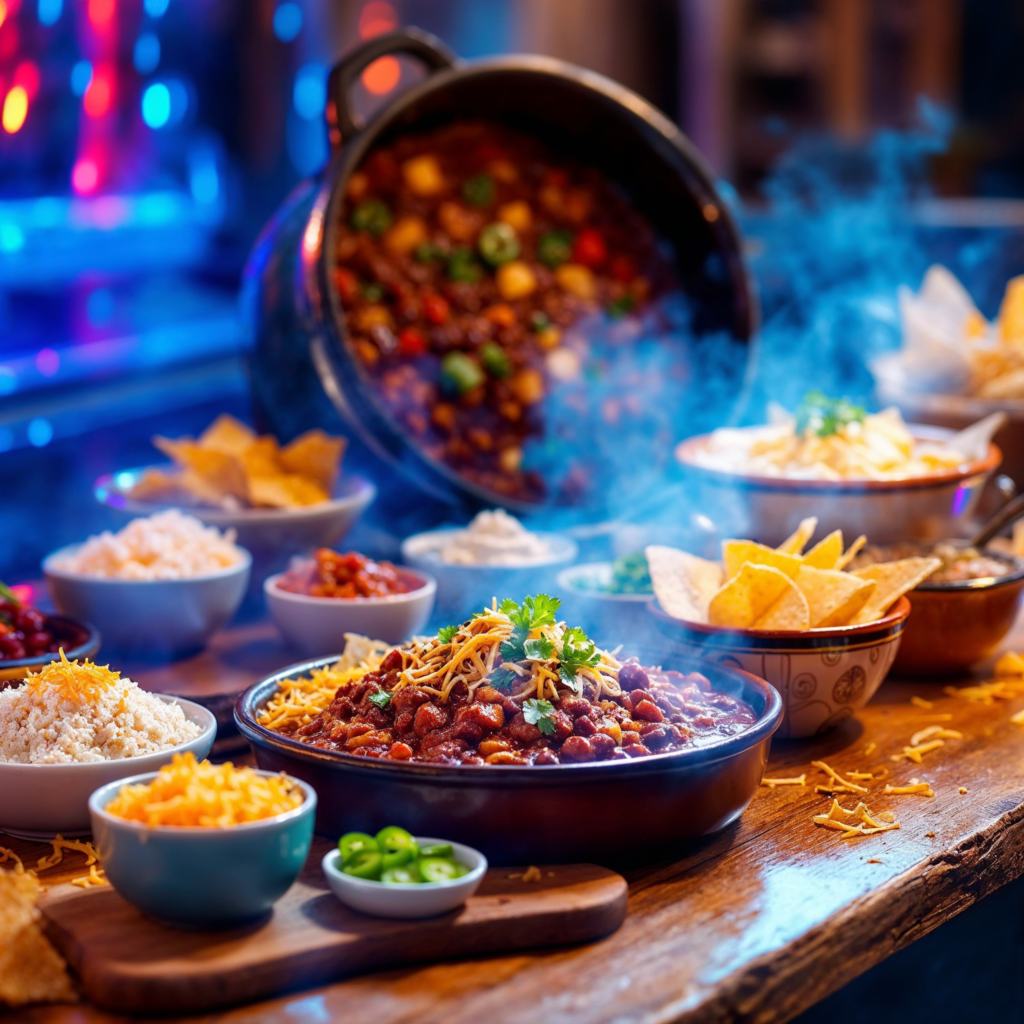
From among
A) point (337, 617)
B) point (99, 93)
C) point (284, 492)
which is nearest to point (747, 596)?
point (337, 617)

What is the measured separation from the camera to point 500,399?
3145mm

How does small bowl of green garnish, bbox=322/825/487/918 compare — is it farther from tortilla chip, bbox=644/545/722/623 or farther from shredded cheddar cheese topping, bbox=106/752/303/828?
tortilla chip, bbox=644/545/722/623

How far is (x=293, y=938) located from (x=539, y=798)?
1.12 feet

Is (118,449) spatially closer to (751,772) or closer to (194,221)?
(194,221)

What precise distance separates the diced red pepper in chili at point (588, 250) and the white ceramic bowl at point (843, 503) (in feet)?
3.10

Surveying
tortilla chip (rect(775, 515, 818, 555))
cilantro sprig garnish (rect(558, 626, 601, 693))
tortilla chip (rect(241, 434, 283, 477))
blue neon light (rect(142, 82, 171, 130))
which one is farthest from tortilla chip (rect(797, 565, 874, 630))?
blue neon light (rect(142, 82, 171, 130))

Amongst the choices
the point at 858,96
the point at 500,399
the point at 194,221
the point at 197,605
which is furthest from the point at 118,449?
the point at 858,96

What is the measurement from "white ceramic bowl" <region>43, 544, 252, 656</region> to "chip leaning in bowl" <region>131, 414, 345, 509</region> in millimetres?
313

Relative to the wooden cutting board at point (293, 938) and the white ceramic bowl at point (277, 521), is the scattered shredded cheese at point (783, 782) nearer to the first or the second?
the wooden cutting board at point (293, 938)

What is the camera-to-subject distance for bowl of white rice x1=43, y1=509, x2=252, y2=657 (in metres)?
2.38

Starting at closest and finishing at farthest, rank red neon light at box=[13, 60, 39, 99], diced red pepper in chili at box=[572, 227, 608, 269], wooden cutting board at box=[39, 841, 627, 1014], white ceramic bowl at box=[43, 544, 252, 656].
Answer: wooden cutting board at box=[39, 841, 627, 1014] → white ceramic bowl at box=[43, 544, 252, 656] → diced red pepper in chili at box=[572, 227, 608, 269] → red neon light at box=[13, 60, 39, 99]

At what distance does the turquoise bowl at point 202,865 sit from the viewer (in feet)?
4.70

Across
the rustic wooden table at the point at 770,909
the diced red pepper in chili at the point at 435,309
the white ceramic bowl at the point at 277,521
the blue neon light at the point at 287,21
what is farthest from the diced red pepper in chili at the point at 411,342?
the blue neon light at the point at 287,21

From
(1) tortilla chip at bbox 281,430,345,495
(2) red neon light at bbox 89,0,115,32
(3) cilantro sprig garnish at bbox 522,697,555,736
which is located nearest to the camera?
(3) cilantro sprig garnish at bbox 522,697,555,736
